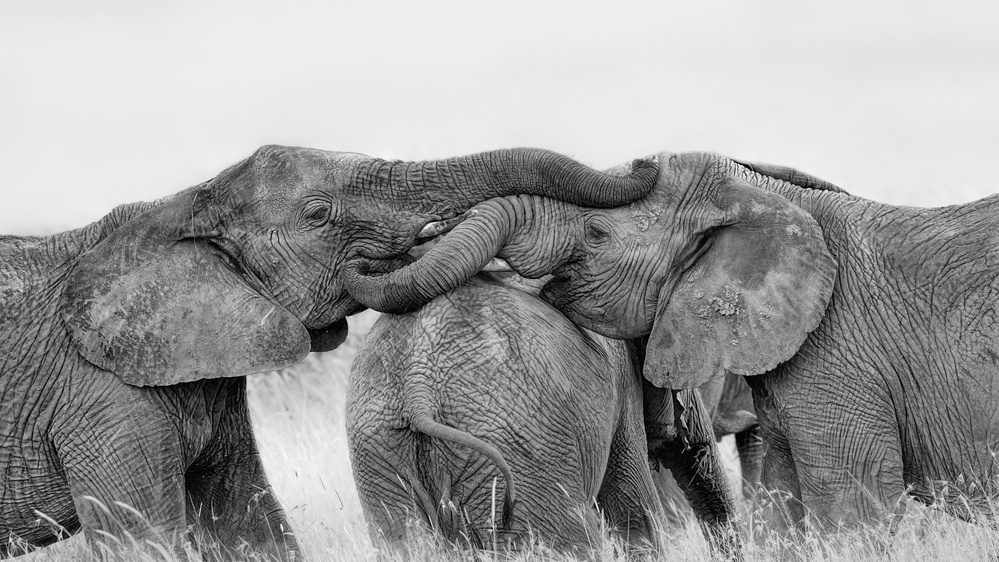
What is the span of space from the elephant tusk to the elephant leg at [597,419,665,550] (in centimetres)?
139

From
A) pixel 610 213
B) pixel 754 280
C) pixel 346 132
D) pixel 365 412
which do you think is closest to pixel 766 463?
pixel 754 280

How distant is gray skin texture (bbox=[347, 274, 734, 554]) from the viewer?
20.1 ft

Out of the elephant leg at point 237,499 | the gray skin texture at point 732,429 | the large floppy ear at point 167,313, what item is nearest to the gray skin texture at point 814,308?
the large floppy ear at point 167,313

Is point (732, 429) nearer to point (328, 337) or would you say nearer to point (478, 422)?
point (328, 337)

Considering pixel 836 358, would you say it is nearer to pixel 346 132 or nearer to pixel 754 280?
pixel 754 280

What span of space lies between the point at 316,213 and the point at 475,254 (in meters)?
0.84

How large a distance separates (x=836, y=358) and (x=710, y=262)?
74cm

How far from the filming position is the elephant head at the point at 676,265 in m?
6.41

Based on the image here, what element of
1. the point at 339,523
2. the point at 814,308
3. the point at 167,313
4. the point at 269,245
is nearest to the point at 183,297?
the point at 167,313

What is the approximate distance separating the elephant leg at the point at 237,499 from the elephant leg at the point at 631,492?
167 cm

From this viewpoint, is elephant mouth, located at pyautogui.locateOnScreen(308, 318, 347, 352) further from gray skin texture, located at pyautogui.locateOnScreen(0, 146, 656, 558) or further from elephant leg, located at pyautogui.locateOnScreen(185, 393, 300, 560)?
elephant leg, located at pyautogui.locateOnScreen(185, 393, 300, 560)

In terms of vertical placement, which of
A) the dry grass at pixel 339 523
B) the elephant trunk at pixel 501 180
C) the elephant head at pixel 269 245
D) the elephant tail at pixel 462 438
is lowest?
the dry grass at pixel 339 523

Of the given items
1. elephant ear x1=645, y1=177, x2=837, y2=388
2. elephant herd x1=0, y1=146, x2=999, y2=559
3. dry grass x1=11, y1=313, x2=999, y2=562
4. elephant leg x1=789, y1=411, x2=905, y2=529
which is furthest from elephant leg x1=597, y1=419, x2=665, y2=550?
elephant leg x1=789, y1=411, x2=905, y2=529

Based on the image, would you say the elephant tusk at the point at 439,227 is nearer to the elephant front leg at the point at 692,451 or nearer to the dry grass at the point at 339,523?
the dry grass at the point at 339,523
